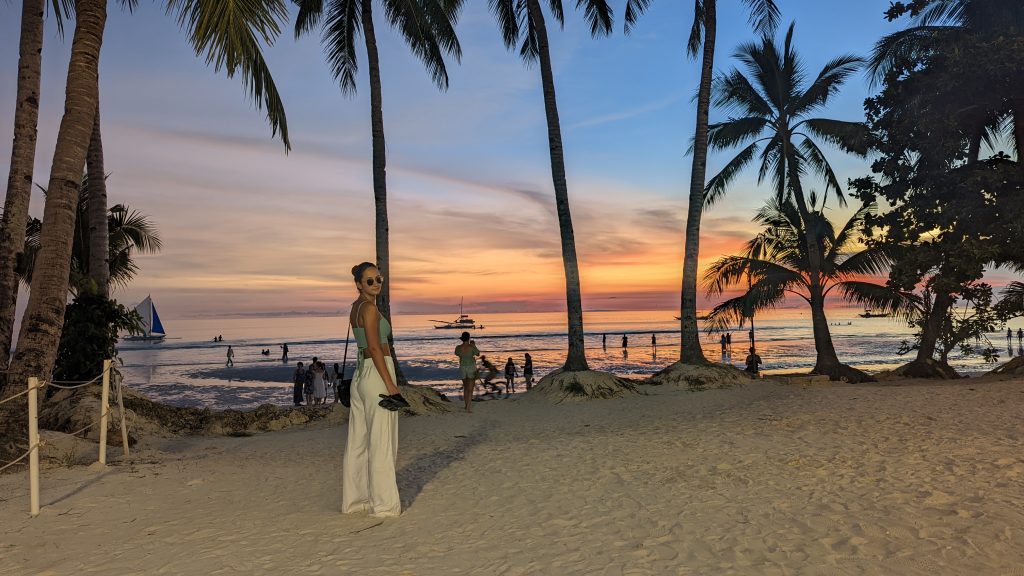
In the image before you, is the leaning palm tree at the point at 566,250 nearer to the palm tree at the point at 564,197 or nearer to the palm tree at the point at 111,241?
the palm tree at the point at 564,197

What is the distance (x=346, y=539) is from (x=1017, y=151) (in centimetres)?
1711

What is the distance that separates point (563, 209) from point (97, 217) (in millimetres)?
11728

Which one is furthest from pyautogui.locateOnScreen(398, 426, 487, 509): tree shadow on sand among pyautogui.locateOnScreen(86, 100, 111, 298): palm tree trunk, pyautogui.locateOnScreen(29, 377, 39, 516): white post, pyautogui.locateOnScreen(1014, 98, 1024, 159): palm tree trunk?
pyautogui.locateOnScreen(1014, 98, 1024, 159): palm tree trunk

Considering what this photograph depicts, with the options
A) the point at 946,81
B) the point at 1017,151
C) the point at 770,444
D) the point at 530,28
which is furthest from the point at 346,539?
the point at 530,28

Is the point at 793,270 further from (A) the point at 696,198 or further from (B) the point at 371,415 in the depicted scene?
(B) the point at 371,415

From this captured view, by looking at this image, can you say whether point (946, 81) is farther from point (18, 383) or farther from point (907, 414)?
point (18, 383)

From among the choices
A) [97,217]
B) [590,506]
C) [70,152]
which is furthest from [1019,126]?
[97,217]

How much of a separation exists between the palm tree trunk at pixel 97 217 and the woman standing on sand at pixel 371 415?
11526mm

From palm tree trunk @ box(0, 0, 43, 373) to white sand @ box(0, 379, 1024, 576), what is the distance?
339cm

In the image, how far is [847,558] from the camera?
14.0 feet

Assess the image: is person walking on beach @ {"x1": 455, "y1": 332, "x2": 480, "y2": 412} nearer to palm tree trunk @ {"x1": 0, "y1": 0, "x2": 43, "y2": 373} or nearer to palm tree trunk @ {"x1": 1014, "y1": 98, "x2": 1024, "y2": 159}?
palm tree trunk @ {"x1": 0, "y1": 0, "x2": 43, "y2": 373}

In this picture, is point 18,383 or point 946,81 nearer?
point 18,383

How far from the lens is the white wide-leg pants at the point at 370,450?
5.32m

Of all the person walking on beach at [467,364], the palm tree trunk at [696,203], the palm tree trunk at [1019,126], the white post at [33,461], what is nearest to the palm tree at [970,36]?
the palm tree trunk at [1019,126]
